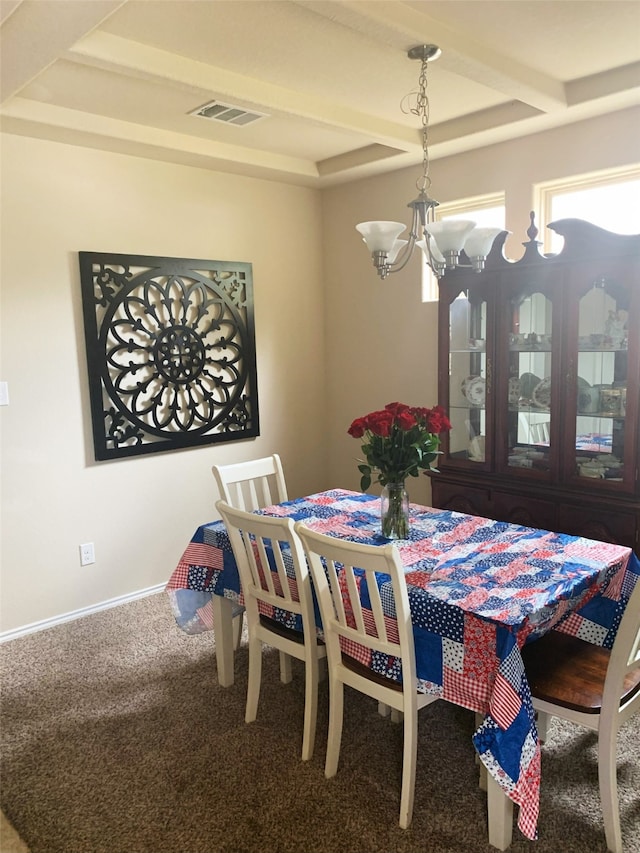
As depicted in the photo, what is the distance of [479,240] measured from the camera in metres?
2.42

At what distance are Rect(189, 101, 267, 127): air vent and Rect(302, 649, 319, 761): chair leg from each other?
8.00ft

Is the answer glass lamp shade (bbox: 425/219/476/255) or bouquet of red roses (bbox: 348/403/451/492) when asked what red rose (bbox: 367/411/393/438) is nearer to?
bouquet of red roses (bbox: 348/403/451/492)

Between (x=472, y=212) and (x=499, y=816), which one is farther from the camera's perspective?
(x=472, y=212)

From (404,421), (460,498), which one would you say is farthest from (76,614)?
(404,421)

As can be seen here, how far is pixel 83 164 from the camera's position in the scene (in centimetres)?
348

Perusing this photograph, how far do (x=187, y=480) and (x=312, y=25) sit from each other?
2.59 meters

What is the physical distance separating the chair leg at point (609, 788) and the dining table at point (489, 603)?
0.65ft

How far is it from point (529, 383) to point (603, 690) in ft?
5.73

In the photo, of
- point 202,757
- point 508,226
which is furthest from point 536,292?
point 202,757

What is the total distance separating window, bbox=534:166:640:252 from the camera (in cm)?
328

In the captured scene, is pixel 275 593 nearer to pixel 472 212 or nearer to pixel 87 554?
pixel 87 554

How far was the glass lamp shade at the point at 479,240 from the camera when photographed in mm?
2398

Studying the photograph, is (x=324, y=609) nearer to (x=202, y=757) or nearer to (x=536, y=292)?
(x=202, y=757)

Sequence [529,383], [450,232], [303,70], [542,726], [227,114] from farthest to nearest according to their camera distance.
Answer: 1. [529,383]
2. [227,114]
3. [303,70]
4. [542,726]
5. [450,232]
